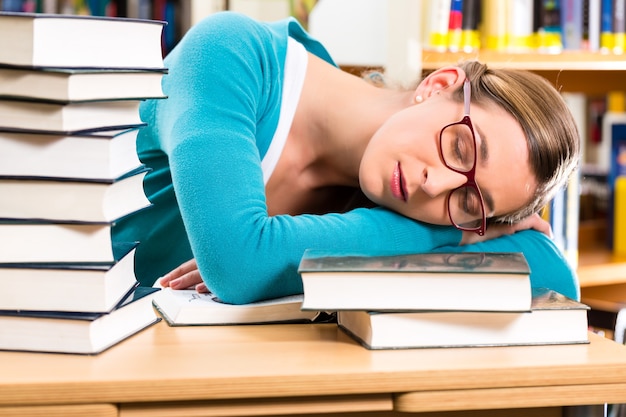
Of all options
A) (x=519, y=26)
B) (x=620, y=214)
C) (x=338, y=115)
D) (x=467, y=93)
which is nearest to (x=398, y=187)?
(x=467, y=93)

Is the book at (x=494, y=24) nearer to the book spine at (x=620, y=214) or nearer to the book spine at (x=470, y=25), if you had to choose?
the book spine at (x=470, y=25)

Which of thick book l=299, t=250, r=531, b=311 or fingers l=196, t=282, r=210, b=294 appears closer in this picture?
thick book l=299, t=250, r=531, b=311

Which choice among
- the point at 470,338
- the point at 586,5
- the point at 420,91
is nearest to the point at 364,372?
the point at 470,338

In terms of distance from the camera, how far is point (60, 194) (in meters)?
0.78

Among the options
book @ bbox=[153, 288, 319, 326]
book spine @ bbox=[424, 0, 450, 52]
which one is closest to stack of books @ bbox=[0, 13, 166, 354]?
book @ bbox=[153, 288, 319, 326]

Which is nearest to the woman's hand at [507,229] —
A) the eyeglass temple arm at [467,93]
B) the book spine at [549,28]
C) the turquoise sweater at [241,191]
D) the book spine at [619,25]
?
the turquoise sweater at [241,191]

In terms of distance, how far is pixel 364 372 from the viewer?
0.72m

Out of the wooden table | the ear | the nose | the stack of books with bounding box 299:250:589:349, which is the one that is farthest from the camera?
the ear

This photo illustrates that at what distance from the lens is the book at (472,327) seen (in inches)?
31.4

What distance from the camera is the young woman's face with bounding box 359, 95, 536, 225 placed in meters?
1.05

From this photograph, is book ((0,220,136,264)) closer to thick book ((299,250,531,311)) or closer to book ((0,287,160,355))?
book ((0,287,160,355))

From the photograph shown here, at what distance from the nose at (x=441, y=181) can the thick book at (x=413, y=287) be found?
246 millimetres

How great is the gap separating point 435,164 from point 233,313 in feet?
1.12

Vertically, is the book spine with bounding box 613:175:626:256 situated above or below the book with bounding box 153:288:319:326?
below
